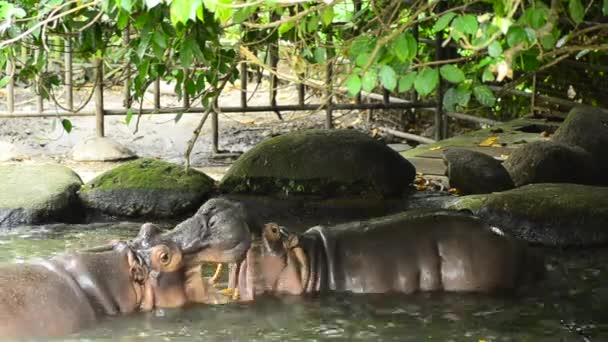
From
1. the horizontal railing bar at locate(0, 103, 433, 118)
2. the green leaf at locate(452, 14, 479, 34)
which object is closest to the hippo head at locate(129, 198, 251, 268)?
the green leaf at locate(452, 14, 479, 34)

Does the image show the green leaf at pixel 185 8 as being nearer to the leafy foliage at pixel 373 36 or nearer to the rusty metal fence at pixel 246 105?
the leafy foliage at pixel 373 36

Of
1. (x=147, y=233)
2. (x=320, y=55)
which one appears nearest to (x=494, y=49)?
(x=320, y=55)

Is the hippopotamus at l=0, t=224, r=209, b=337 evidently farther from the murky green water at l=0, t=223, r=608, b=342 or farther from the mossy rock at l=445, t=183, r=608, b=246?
the mossy rock at l=445, t=183, r=608, b=246

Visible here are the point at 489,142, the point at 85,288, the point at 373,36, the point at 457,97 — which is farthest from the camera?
the point at 489,142

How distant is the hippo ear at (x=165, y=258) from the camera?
4.68 metres

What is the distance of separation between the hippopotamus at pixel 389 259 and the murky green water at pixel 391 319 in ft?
0.29

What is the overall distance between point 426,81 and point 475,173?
3.77 meters

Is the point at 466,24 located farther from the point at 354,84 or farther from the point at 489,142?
the point at 489,142

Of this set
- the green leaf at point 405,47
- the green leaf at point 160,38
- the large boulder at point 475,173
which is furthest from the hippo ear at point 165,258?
the large boulder at point 475,173

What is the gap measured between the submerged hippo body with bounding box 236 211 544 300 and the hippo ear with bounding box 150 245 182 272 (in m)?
0.69

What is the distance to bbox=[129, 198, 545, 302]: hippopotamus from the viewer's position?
5215 millimetres

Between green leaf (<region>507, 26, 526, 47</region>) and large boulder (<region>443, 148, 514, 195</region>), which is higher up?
green leaf (<region>507, 26, 526, 47</region>)

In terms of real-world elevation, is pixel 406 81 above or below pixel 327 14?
below

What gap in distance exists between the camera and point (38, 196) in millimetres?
7199
